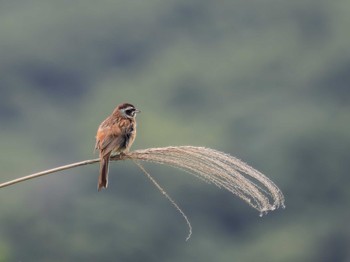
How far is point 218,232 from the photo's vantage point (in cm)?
4666

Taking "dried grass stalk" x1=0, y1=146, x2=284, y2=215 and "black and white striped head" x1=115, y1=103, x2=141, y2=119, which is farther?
"black and white striped head" x1=115, y1=103, x2=141, y2=119

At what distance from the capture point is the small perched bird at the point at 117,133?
770 centimetres

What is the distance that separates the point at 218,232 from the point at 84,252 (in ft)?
25.9

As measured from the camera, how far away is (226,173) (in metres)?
5.61

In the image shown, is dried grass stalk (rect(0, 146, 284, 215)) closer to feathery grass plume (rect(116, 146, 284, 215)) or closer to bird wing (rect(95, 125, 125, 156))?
feathery grass plume (rect(116, 146, 284, 215))

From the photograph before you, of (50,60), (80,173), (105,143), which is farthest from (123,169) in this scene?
(105,143)

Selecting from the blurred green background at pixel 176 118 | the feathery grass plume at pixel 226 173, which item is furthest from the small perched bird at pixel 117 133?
the blurred green background at pixel 176 118

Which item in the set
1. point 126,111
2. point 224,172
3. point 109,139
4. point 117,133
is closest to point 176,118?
point 126,111

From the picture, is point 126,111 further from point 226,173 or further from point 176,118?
point 176,118

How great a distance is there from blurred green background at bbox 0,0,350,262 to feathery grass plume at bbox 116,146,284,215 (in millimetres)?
29280

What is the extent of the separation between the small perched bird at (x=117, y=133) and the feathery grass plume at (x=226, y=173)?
5.31 ft

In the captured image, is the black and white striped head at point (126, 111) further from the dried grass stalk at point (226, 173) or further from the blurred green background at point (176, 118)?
the blurred green background at point (176, 118)

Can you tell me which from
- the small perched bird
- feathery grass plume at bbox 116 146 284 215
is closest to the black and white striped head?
the small perched bird

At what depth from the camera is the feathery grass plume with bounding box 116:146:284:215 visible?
539 centimetres
